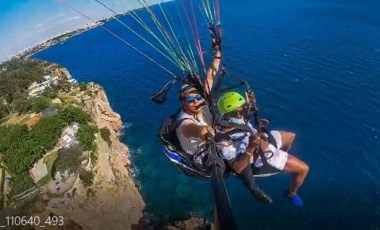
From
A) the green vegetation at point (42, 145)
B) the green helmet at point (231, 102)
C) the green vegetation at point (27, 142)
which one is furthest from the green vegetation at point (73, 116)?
the green helmet at point (231, 102)

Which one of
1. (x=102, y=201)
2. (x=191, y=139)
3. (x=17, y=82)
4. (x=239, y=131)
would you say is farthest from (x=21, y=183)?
(x=17, y=82)

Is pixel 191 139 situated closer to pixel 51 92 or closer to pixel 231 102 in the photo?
pixel 231 102

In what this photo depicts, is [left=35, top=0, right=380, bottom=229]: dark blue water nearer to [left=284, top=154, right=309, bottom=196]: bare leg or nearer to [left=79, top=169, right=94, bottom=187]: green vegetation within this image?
[left=79, top=169, right=94, bottom=187]: green vegetation

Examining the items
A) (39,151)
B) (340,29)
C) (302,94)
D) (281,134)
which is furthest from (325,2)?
(281,134)

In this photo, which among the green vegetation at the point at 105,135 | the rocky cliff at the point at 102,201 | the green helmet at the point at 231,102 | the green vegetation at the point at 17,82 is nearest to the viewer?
the green helmet at the point at 231,102

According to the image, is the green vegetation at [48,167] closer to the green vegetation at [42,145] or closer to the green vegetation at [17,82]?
the green vegetation at [42,145]

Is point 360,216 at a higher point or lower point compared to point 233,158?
lower

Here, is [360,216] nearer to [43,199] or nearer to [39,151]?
[43,199]
